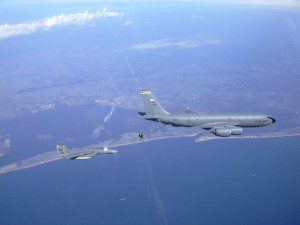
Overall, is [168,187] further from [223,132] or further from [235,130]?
[235,130]

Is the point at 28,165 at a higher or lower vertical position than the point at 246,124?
lower

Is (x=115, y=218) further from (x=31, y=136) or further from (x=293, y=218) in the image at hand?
(x=31, y=136)

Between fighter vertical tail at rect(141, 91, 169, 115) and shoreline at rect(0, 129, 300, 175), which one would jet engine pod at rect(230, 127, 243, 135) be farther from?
shoreline at rect(0, 129, 300, 175)

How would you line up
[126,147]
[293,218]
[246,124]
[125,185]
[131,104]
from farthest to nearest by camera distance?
→ [131,104] → [126,147] → [125,185] → [293,218] → [246,124]

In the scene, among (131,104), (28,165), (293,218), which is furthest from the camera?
(131,104)

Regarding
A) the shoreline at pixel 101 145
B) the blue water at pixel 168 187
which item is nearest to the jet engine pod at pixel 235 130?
the blue water at pixel 168 187

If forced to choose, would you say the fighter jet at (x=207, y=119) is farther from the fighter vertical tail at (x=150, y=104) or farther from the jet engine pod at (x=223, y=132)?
the jet engine pod at (x=223, y=132)

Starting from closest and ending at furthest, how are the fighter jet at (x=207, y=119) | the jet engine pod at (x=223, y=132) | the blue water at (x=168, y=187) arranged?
the jet engine pod at (x=223, y=132) → the fighter jet at (x=207, y=119) → the blue water at (x=168, y=187)

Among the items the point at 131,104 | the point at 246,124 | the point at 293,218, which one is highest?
the point at 246,124

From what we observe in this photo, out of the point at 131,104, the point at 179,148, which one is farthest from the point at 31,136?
the point at 179,148
